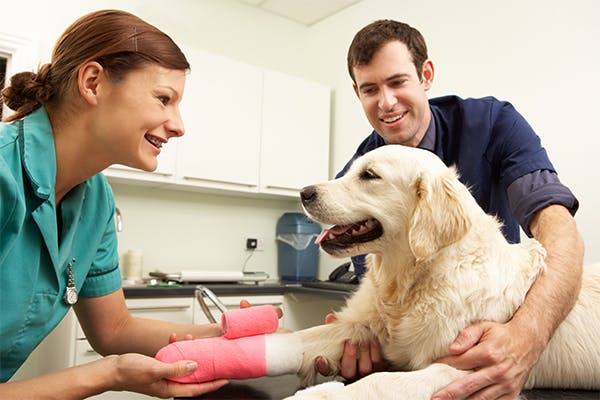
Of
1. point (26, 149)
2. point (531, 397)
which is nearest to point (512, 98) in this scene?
point (531, 397)

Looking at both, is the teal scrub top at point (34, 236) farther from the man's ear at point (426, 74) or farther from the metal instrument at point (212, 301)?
the man's ear at point (426, 74)

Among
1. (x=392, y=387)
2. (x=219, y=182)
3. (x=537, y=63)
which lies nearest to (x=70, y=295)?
(x=392, y=387)

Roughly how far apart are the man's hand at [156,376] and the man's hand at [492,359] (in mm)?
395

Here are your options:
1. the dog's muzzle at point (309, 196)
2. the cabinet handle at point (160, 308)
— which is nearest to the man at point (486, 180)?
the dog's muzzle at point (309, 196)

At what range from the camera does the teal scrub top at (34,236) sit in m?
0.94

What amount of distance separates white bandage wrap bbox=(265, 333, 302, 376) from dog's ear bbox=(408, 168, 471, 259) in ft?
0.96

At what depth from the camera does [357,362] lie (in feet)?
3.31

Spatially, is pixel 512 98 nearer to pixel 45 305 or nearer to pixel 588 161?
pixel 588 161

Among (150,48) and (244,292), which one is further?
(244,292)

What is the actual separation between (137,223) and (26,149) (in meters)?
2.38

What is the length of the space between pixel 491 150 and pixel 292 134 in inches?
91.9

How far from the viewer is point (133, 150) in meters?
1.11

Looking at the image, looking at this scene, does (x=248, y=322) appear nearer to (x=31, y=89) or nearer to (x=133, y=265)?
(x=31, y=89)

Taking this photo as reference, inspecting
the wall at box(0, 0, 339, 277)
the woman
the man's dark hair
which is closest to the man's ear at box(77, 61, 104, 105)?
the woman
